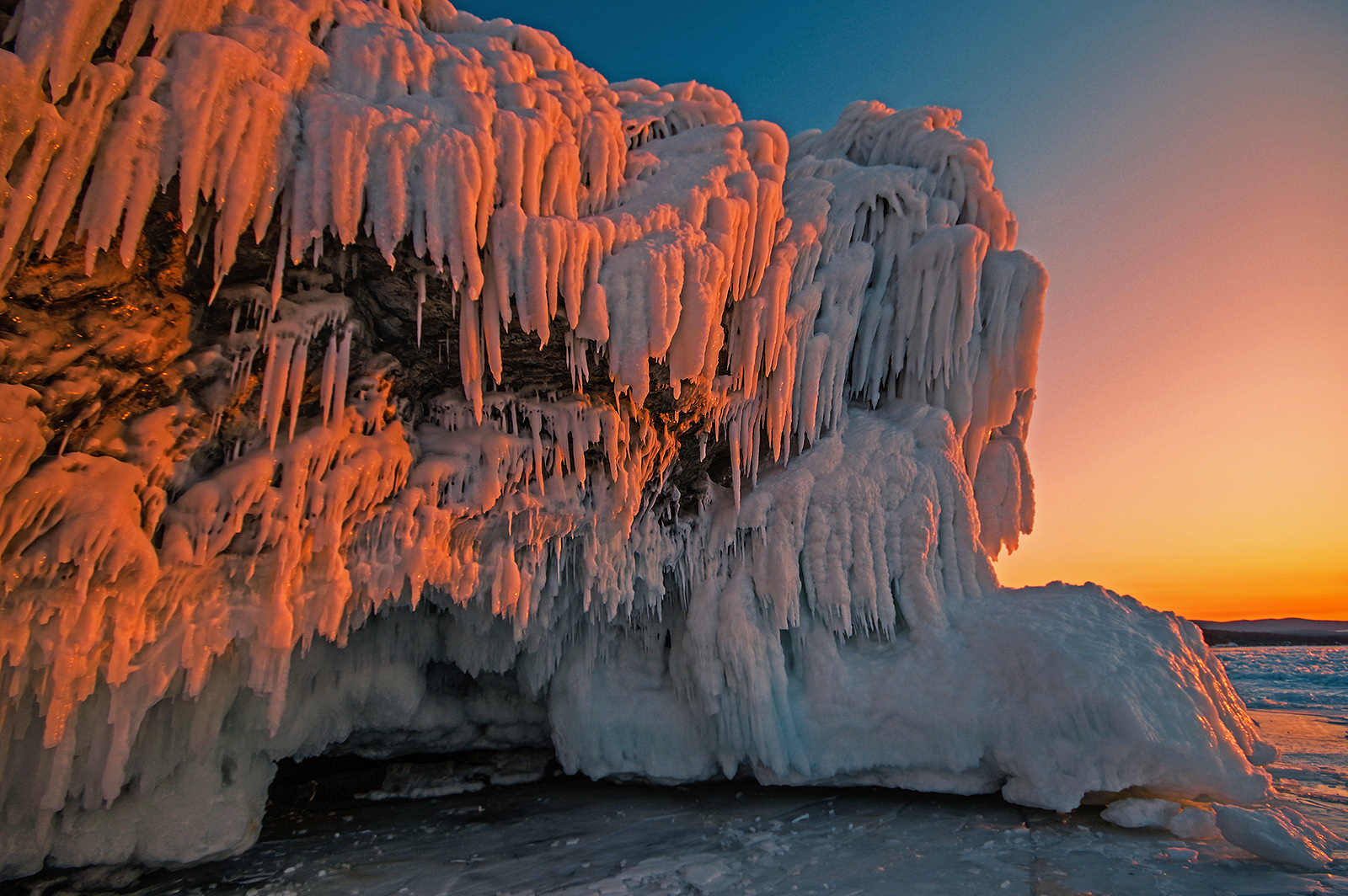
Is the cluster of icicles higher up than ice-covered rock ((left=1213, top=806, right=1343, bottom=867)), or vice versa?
the cluster of icicles

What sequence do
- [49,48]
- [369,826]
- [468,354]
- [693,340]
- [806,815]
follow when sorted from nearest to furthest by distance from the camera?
[49,48] → [468,354] → [693,340] → [806,815] → [369,826]

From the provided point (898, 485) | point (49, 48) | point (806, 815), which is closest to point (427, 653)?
point (806, 815)

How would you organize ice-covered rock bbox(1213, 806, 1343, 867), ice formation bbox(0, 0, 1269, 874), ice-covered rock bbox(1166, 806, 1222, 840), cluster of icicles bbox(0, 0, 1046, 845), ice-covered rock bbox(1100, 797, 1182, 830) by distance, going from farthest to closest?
ice-covered rock bbox(1100, 797, 1182, 830), ice-covered rock bbox(1166, 806, 1222, 840), ice-covered rock bbox(1213, 806, 1343, 867), ice formation bbox(0, 0, 1269, 874), cluster of icicles bbox(0, 0, 1046, 845)

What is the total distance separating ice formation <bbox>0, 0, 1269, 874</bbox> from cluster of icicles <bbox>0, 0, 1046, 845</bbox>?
29mm

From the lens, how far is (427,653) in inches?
346

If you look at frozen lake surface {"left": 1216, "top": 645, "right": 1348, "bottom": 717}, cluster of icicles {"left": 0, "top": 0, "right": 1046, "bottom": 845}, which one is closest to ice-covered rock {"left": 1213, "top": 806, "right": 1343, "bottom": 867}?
cluster of icicles {"left": 0, "top": 0, "right": 1046, "bottom": 845}

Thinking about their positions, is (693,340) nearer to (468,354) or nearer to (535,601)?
(468,354)

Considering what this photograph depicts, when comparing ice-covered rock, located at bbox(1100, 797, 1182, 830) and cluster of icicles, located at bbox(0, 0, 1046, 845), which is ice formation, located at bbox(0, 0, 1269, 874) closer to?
cluster of icicles, located at bbox(0, 0, 1046, 845)

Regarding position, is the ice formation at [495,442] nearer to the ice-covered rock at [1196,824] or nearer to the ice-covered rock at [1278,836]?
the ice-covered rock at [1196,824]

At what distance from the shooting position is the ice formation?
402cm

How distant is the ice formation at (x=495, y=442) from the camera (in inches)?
158

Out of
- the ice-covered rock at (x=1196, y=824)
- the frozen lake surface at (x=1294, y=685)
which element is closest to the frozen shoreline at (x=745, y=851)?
the ice-covered rock at (x=1196, y=824)

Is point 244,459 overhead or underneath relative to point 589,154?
underneath

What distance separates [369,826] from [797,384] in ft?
25.2
